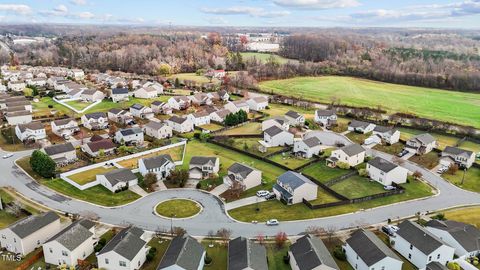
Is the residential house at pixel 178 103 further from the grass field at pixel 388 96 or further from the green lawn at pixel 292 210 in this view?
the green lawn at pixel 292 210

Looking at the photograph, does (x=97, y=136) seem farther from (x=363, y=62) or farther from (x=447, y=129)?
(x=363, y=62)

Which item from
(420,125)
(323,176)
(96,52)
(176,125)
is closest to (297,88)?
(420,125)

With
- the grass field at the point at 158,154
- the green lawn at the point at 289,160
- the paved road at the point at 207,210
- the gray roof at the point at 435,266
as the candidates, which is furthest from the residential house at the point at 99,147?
the gray roof at the point at 435,266

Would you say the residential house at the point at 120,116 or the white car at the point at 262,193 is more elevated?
the residential house at the point at 120,116

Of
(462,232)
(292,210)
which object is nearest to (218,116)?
(292,210)

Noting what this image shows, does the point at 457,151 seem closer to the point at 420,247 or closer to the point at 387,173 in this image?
the point at 387,173

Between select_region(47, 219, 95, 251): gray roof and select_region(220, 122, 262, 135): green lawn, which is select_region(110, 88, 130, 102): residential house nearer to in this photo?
select_region(220, 122, 262, 135): green lawn
